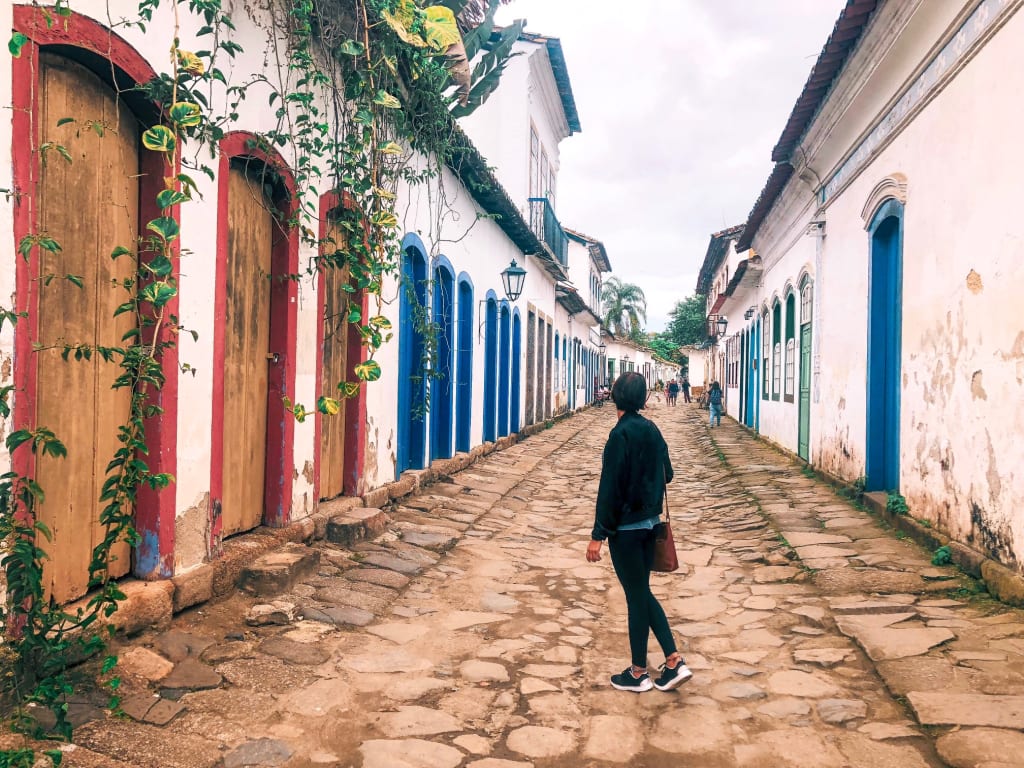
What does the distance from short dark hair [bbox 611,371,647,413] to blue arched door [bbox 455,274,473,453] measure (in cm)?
698

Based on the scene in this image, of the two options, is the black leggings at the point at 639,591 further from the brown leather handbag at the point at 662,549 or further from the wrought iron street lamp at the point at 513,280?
the wrought iron street lamp at the point at 513,280

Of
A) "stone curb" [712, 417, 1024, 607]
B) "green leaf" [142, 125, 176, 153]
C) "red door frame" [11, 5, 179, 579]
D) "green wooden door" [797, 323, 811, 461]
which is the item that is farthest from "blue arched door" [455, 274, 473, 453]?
"green leaf" [142, 125, 176, 153]

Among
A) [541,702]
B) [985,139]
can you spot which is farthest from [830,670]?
[985,139]

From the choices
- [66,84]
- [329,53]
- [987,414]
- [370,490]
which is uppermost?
[329,53]

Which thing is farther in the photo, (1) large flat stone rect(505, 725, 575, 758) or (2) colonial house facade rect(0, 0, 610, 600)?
(2) colonial house facade rect(0, 0, 610, 600)

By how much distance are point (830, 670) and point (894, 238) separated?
5.32 m

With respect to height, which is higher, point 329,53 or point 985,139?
point 329,53

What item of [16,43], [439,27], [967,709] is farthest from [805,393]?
[16,43]

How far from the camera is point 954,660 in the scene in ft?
12.6

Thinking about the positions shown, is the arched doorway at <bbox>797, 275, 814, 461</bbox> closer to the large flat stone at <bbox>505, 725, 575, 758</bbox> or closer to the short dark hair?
the short dark hair

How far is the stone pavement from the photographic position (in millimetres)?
3084

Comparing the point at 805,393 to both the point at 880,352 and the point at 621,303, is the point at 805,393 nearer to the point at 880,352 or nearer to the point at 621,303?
the point at 880,352

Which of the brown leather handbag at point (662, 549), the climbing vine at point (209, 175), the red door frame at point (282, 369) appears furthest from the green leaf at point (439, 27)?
the brown leather handbag at point (662, 549)

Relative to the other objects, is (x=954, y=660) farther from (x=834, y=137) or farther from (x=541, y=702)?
(x=834, y=137)
